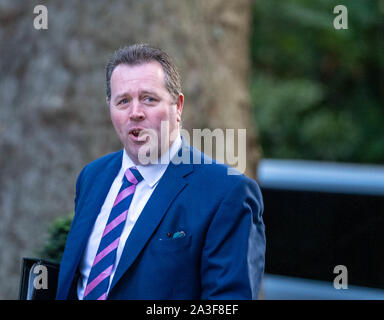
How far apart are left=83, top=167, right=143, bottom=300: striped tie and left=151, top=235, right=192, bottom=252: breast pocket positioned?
8.0 inches

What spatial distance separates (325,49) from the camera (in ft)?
45.9

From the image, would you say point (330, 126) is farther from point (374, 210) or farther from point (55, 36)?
point (55, 36)

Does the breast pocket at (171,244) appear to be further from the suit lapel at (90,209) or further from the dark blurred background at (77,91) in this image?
the dark blurred background at (77,91)

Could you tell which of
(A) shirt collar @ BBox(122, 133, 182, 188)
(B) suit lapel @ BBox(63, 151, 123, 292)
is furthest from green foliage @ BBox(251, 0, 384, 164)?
(A) shirt collar @ BBox(122, 133, 182, 188)

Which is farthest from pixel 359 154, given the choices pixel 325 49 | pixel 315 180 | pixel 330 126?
pixel 315 180

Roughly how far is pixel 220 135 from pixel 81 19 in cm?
170

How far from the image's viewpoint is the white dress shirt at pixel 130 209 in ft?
9.00

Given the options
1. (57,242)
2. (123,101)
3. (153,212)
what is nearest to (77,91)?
(57,242)

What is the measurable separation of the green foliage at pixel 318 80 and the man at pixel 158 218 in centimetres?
1060
